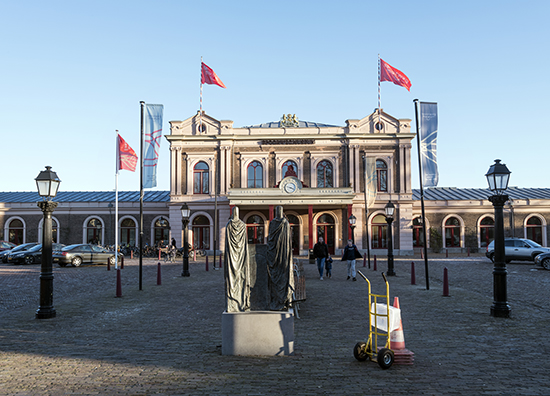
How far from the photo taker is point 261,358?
6453mm

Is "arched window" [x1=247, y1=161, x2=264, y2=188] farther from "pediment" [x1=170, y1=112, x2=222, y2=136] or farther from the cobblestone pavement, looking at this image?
the cobblestone pavement

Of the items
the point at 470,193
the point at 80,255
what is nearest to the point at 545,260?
the point at 470,193

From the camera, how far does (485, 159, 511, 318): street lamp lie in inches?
376

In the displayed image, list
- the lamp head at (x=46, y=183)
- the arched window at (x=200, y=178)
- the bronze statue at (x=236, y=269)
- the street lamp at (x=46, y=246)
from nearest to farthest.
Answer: the bronze statue at (x=236, y=269) < the street lamp at (x=46, y=246) < the lamp head at (x=46, y=183) < the arched window at (x=200, y=178)

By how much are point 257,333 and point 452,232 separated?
3653 cm

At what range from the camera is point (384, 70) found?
82.9ft

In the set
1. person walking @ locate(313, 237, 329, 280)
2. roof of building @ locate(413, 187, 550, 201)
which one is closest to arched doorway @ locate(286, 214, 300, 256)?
roof of building @ locate(413, 187, 550, 201)

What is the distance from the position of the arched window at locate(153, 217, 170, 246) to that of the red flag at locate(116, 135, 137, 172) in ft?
51.5

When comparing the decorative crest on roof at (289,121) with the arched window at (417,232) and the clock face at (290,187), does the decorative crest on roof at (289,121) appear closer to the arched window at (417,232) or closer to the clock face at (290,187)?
the clock face at (290,187)

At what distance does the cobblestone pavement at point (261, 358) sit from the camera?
5227 mm

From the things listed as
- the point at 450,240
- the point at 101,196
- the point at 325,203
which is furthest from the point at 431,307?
the point at 101,196

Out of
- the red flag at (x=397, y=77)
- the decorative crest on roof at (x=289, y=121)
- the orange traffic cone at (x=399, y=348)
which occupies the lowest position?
the orange traffic cone at (x=399, y=348)

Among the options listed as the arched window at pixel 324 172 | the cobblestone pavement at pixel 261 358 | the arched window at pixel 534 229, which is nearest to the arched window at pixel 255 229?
the arched window at pixel 324 172

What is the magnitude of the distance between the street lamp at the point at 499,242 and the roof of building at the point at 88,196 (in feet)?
117
